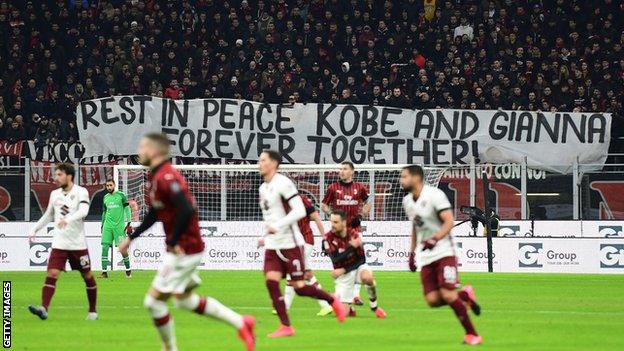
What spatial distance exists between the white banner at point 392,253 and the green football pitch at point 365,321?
3772 mm

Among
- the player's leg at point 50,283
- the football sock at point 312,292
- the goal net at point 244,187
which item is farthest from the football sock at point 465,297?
the goal net at point 244,187

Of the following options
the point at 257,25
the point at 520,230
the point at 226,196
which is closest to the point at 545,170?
the point at 520,230

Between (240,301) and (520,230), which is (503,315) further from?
(520,230)

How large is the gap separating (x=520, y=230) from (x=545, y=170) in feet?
5.78

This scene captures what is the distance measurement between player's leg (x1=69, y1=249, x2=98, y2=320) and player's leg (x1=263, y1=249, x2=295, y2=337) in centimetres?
304

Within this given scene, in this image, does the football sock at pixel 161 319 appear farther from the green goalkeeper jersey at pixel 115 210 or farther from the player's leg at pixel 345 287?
the green goalkeeper jersey at pixel 115 210

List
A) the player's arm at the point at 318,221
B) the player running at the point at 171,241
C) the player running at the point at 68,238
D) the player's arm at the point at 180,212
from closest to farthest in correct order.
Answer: the player's arm at the point at 180,212
the player running at the point at 171,241
the player running at the point at 68,238
the player's arm at the point at 318,221

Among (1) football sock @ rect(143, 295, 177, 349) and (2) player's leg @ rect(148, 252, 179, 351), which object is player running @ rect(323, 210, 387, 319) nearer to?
(2) player's leg @ rect(148, 252, 179, 351)

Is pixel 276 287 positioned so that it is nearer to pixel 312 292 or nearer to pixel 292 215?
pixel 312 292

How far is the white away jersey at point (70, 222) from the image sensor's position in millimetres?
16875

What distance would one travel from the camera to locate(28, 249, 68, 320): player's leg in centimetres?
1641

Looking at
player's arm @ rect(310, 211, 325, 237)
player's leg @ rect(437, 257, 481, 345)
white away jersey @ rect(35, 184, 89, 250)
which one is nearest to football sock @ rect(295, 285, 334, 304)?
player's arm @ rect(310, 211, 325, 237)

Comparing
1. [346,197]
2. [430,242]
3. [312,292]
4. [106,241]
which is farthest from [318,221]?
[106,241]

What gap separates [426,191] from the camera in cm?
1359
